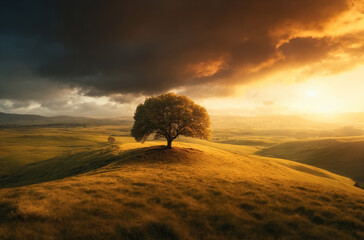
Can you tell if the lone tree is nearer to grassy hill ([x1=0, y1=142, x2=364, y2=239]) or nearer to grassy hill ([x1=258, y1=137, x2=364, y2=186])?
grassy hill ([x1=0, y1=142, x2=364, y2=239])

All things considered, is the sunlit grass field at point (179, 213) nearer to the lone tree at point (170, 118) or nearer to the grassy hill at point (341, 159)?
the lone tree at point (170, 118)

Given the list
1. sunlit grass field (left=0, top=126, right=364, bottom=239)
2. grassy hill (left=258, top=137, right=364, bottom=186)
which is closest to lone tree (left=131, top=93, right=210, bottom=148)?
→ sunlit grass field (left=0, top=126, right=364, bottom=239)

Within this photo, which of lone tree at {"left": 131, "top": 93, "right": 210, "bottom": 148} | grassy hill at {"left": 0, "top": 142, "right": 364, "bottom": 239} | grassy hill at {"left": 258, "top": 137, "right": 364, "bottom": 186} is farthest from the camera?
grassy hill at {"left": 258, "top": 137, "right": 364, "bottom": 186}

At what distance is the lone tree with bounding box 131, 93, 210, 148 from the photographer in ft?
124

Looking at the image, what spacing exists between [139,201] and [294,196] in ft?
48.9

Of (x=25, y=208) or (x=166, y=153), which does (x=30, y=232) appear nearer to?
(x=25, y=208)

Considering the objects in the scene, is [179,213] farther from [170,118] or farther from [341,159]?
[341,159]

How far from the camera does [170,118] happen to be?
37.7 meters

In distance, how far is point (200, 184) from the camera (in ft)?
64.6

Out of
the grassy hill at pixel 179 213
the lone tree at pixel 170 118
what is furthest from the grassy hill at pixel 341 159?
the grassy hill at pixel 179 213

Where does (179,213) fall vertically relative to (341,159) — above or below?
above

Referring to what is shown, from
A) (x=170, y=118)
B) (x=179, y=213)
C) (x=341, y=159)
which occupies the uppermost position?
(x=170, y=118)

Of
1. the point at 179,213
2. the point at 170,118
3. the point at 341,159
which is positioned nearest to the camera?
the point at 179,213

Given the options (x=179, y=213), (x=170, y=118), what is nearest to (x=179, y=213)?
(x=179, y=213)
